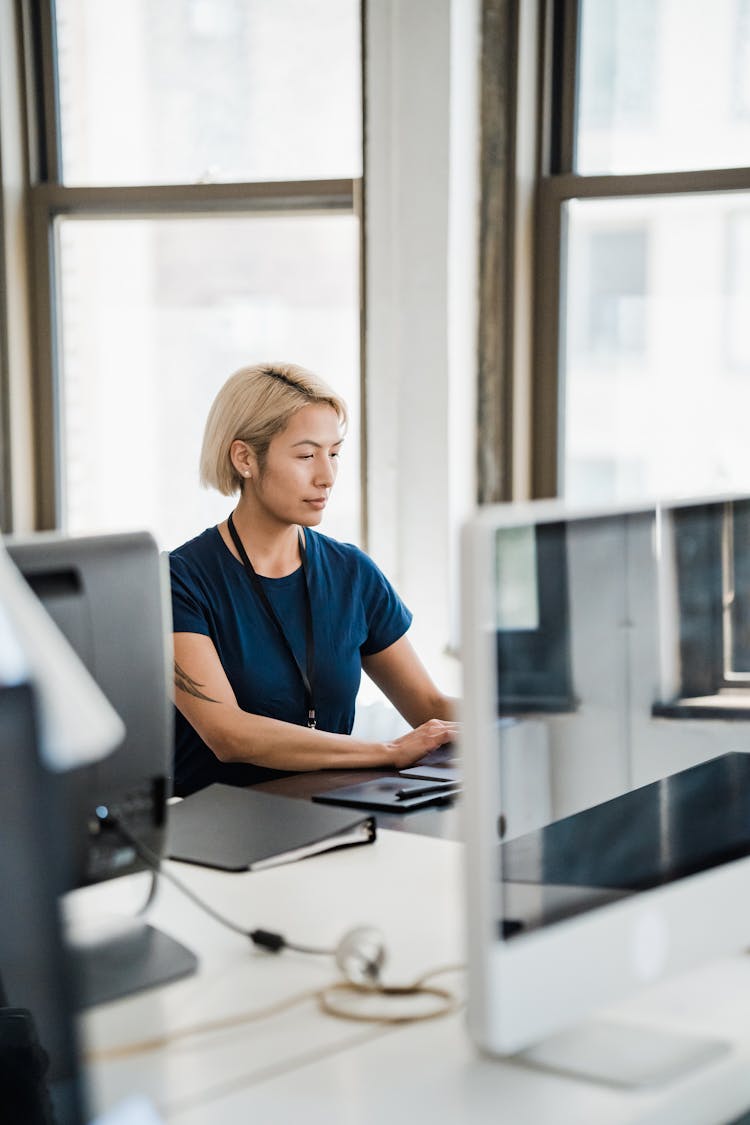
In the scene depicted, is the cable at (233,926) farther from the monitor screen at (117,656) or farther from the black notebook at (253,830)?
the black notebook at (253,830)

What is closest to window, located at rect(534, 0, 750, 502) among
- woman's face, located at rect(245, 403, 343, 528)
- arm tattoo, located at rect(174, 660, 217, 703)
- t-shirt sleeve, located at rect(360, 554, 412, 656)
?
t-shirt sleeve, located at rect(360, 554, 412, 656)

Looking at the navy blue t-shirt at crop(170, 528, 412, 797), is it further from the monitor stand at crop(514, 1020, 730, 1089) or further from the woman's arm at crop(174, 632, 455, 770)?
the monitor stand at crop(514, 1020, 730, 1089)

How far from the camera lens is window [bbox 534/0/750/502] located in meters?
3.02

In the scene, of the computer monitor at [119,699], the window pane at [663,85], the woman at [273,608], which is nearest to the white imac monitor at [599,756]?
the computer monitor at [119,699]

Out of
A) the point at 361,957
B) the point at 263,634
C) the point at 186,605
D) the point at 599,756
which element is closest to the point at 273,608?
the point at 263,634

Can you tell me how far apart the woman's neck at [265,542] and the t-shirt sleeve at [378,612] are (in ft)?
0.51

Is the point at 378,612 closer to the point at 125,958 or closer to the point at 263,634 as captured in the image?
the point at 263,634

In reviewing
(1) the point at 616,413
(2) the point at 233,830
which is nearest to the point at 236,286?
(1) the point at 616,413

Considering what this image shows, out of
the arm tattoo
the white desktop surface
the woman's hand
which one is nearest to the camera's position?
the white desktop surface

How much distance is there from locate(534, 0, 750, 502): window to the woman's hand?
1211 mm

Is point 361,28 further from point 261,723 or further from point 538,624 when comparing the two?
point 538,624

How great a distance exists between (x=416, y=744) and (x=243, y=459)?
71 centimetres

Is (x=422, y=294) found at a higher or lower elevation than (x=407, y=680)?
higher

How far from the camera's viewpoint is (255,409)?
8.13ft
